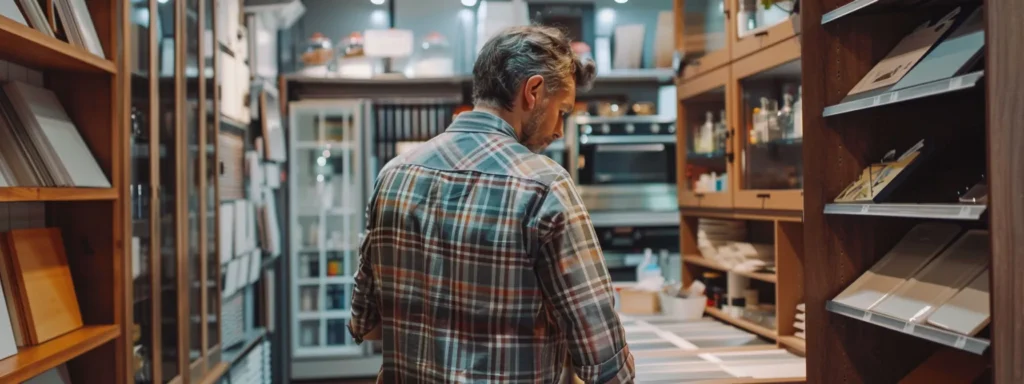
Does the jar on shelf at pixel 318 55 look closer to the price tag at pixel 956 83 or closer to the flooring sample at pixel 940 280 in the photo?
the flooring sample at pixel 940 280

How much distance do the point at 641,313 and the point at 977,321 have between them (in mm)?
2059

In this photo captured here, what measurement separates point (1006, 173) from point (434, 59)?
4554mm

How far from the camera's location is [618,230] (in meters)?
5.39

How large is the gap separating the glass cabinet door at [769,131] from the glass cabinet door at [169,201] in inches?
82.0

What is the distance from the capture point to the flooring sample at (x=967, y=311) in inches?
55.4

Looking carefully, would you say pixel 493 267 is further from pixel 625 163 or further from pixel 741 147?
Result: pixel 625 163

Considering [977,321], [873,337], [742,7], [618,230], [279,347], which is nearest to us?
[977,321]

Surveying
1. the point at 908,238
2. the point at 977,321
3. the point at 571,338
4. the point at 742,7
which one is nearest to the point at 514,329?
the point at 571,338

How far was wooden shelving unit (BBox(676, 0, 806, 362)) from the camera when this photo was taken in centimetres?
258

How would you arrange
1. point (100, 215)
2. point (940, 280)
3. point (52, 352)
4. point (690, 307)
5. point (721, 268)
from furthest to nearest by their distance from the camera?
point (690, 307), point (721, 268), point (100, 215), point (52, 352), point (940, 280)

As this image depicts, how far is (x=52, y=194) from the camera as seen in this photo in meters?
1.73

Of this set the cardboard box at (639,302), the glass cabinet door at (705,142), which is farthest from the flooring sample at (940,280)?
the cardboard box at (639,302)

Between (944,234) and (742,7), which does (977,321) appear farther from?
(742,7)

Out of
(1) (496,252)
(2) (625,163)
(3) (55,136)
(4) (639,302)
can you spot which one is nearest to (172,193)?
(3) (55,136)
